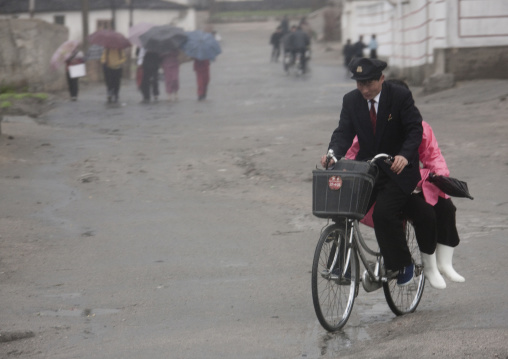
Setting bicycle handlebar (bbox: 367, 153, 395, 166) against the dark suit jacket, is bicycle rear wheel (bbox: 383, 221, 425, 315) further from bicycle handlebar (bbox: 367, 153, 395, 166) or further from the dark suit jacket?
bicycle handlebar (bbox: 367, 153, 395, 166)

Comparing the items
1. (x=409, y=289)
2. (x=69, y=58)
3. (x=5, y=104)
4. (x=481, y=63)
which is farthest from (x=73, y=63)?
(x=409, y=289)

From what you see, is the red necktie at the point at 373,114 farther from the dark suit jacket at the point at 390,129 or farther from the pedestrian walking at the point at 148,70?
the pedestrian walking at the point at 148,70

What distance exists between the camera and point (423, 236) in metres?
6.01

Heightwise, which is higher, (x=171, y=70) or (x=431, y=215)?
(x=431, y=215)

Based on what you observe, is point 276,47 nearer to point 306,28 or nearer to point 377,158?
point 306,28

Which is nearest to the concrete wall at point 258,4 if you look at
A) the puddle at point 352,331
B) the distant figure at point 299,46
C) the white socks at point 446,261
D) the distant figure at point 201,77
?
the distant figure at point 299,46

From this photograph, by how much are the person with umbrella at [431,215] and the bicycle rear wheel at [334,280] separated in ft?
1.35

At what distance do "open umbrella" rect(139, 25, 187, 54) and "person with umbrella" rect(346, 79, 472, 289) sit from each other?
782 inches

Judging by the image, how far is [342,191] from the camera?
5.41m

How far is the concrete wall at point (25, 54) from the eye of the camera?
26.5m

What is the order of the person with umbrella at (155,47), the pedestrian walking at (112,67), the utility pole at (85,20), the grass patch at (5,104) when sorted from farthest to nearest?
the utility pole at (85,20) → the person with umbrella at (155,47) → the pedestrian walking at (112,67) → the grass patch at (5,104)

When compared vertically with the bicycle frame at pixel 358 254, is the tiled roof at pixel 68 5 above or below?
above

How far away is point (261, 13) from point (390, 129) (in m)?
73.3

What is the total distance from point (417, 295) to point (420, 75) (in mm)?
19240
